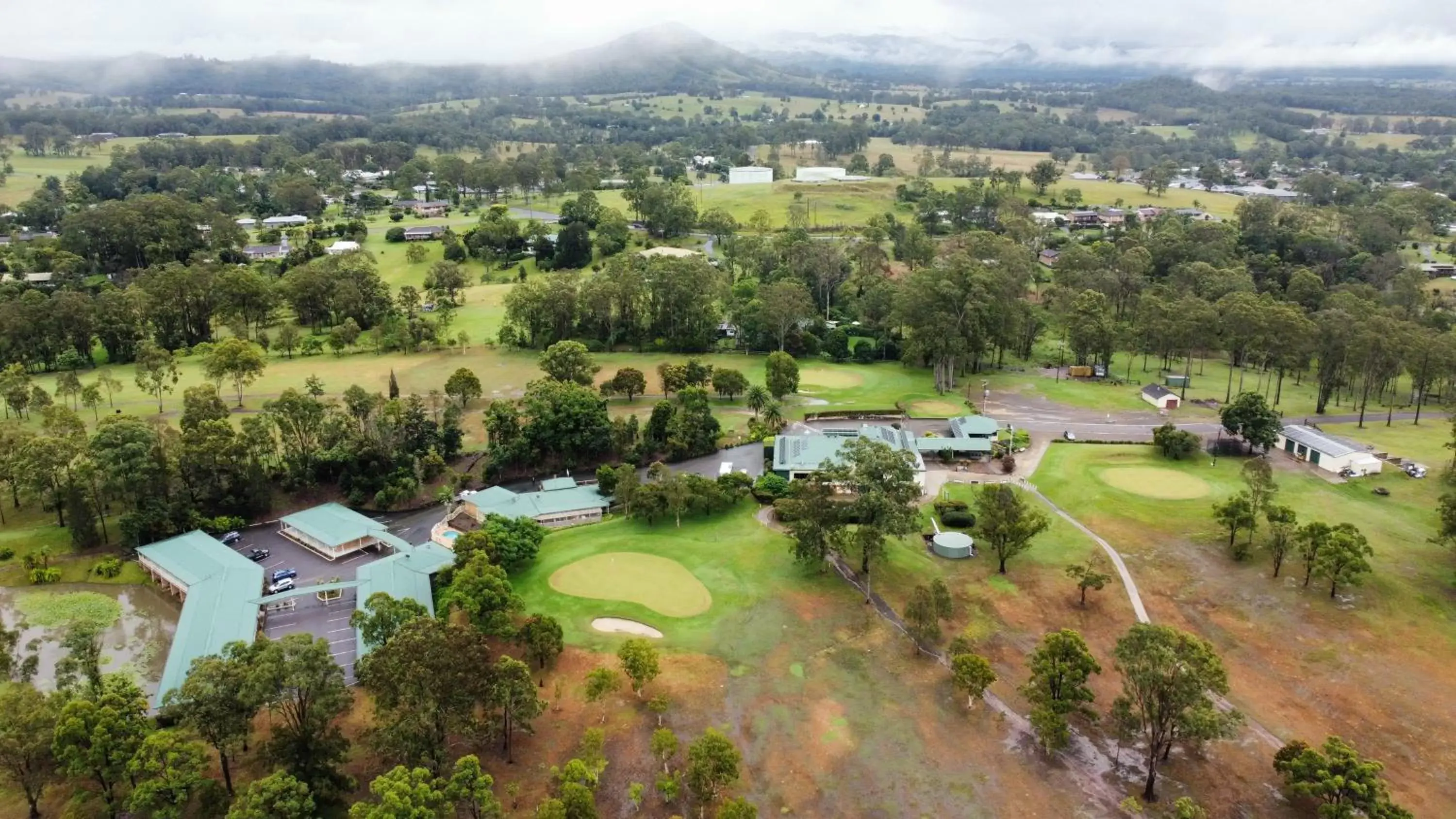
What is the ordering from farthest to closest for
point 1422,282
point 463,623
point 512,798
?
point 1422,282, point 463,623, point 512,798

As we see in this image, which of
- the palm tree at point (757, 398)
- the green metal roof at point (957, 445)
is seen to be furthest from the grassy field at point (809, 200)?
the green metal roof at point (957, 445)

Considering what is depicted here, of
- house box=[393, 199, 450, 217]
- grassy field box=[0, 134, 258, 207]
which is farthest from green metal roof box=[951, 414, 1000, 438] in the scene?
grassy field box=[0, 134, 258, 207]

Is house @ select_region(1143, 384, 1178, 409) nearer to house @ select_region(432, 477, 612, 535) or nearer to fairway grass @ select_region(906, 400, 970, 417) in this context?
fairway grass @ select_region(906, 400, 970, 417)

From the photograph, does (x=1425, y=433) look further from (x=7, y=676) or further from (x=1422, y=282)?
(x=7, y=676)

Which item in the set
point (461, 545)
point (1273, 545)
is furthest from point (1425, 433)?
point (461, 545)

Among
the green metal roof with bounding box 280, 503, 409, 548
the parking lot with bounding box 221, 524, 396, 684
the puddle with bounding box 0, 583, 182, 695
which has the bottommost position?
the puddle with bounding box 0, 583, 182, 695

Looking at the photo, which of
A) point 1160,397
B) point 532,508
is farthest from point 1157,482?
point 532,508
